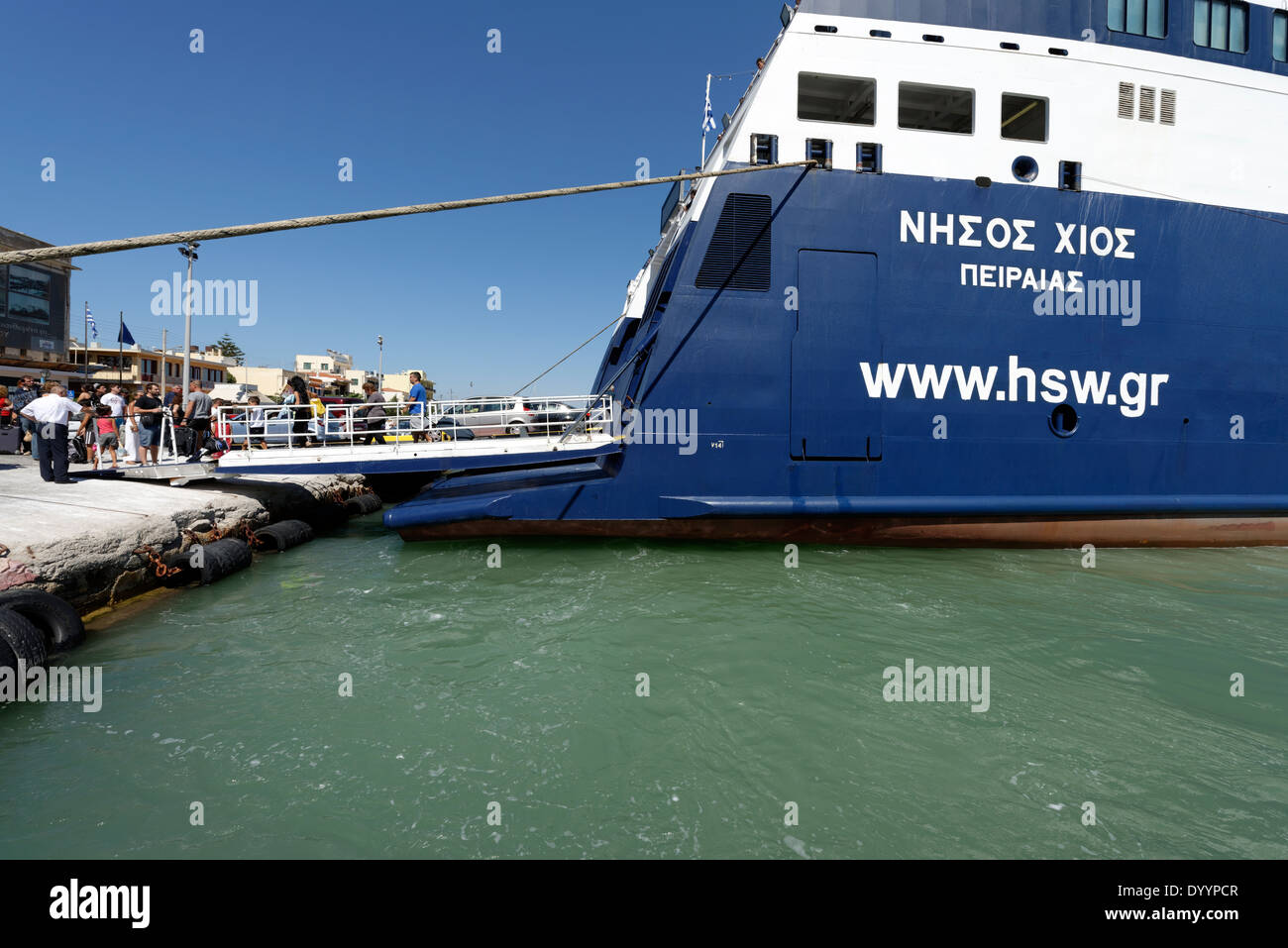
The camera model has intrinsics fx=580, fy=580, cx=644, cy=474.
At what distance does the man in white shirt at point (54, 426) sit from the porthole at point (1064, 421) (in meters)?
14.2

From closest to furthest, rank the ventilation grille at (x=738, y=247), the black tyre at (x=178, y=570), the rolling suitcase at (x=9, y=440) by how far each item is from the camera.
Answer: the black tyre at (x=178, y=570)
the ventilation grille at (x=738, y=247)
the rolling suitcase at (x=9, y=440)

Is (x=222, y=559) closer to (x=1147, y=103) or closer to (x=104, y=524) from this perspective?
(x=104, y=524)

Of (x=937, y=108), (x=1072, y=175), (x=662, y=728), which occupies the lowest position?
(x=662, y=728)

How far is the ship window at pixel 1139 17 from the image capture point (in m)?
8.91

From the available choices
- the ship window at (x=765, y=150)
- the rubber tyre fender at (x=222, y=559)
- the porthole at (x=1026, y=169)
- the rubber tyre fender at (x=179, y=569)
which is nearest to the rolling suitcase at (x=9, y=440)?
the rubber tyre fender at (x=222, y=559)

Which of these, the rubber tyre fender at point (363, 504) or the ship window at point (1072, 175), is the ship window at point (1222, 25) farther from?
the rubber tyre fender at point (363, 504)

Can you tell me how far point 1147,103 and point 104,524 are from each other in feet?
50.9

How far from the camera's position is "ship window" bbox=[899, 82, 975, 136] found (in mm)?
8719

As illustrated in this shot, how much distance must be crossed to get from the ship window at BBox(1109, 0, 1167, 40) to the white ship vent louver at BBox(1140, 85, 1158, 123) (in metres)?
0.89

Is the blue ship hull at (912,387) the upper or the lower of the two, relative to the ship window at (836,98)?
lower

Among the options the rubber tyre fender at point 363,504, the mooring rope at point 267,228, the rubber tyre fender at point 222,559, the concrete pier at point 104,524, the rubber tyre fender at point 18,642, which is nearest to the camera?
the mooring rope at point 267,228

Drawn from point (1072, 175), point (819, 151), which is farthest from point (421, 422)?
point (1072, 175)

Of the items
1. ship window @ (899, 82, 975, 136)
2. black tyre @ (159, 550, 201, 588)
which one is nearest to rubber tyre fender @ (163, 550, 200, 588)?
black tyre @ (159, 550, 201, 588)

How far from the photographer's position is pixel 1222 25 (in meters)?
9.43
